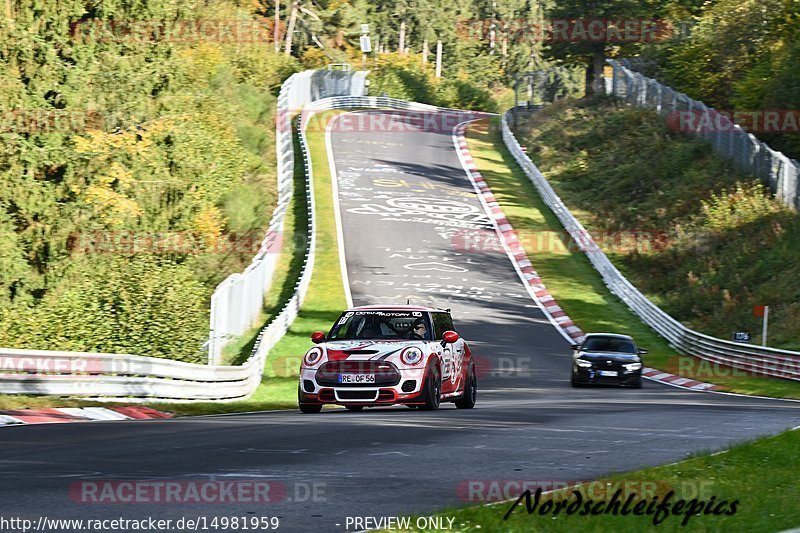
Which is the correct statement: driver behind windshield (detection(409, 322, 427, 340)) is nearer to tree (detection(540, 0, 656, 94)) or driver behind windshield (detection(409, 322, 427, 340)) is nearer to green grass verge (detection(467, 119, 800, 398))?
green grass verge (detection(467, 119, 800, 398))

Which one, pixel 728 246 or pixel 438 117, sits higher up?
pixel 438 117

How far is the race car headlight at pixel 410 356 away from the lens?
1686 cm

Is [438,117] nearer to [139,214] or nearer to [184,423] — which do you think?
[139,214]

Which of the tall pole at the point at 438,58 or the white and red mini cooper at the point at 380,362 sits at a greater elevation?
the tall pole at the point at 438,58

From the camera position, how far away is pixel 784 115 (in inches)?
1891

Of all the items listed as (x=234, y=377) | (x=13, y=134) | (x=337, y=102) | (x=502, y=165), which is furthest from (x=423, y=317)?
(x=337, y=102)

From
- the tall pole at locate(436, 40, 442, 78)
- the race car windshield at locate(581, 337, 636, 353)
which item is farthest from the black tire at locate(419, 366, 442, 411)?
the tall pole at locate(436, 40, 442, 78)

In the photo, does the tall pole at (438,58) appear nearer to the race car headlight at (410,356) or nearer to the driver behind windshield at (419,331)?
the driver behind windshield at (419,331)

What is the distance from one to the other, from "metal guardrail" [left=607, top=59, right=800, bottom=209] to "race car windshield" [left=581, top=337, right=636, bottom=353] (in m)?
15.1

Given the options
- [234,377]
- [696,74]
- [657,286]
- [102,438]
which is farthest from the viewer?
[696,74]

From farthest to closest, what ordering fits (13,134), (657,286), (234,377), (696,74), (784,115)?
(696,74)
(784,115)
(657,286)
(13,134)
(234,377)

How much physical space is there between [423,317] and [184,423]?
15.1ft
